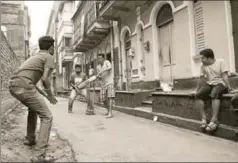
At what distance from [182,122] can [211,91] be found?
1.26 m

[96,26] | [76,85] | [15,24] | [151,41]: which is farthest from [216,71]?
[15,24]

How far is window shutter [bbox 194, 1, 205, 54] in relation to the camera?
8398 millimetres

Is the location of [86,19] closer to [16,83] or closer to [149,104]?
[149,104]

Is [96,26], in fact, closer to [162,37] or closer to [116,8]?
[116,8]

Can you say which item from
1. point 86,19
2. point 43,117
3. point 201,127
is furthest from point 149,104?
point 86,19

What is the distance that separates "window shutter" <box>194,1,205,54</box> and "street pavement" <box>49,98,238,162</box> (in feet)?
10.3

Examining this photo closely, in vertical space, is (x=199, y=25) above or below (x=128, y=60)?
above

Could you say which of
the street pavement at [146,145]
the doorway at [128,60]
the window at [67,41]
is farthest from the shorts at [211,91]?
the window at [67,41]

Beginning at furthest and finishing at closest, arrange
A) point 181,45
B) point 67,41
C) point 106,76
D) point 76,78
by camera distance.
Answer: point 67,41, point 76,78, point 181,45, point 106,76

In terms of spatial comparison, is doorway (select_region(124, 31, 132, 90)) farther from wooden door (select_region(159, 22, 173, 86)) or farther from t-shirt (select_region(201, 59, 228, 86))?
t-shirt (select_region(201, 59, 228, 86))

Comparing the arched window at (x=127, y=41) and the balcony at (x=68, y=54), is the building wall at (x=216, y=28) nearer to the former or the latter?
the arched window at (x=127, y=41)

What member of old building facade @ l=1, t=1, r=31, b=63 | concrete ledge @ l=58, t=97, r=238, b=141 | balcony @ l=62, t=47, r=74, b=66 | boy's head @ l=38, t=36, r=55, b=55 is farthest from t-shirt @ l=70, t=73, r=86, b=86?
balcony @ l=62, t=47, r=74, b=66

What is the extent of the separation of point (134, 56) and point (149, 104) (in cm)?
427

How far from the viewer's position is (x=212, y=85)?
5.55 meters
